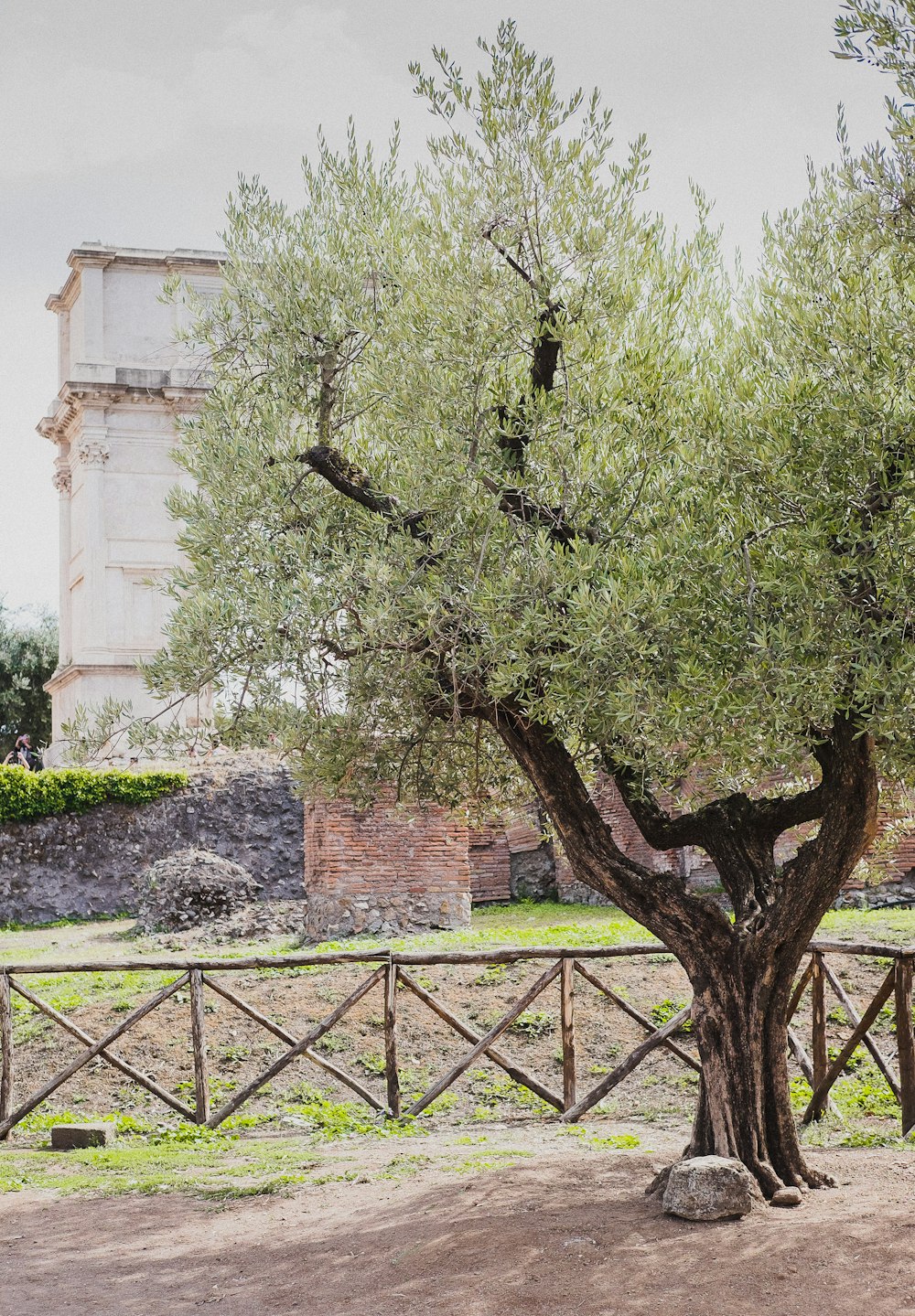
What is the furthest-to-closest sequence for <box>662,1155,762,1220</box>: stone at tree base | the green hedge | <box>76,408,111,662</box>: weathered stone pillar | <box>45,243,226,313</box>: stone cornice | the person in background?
1. <box>45,243,226,313</box>: stone cornice
2. <box>76,408,111,662</box>: weathered stone pillar
3. the person in background
4. the green hedge
5. <box>662,1155,762,1220</box>: stone at tree base

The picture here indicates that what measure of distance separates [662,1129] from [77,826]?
17.8m

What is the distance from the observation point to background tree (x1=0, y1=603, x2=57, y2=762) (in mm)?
40250

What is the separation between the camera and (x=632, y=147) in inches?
268

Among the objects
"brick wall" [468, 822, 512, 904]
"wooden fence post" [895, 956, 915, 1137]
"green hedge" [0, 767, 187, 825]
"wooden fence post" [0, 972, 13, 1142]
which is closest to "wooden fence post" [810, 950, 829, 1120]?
"wooden fence post" [895, 956, 915, 1137]

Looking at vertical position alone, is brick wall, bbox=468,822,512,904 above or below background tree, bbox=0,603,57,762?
below

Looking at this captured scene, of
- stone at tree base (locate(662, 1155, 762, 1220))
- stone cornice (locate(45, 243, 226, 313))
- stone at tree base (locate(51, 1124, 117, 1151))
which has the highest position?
stone cornice (locate(45, 243, 226, 313))

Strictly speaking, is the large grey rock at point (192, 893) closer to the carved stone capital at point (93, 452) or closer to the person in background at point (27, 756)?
the person in background at point (27, 756)

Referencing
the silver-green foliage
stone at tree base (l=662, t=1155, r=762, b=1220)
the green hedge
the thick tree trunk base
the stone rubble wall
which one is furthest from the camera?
the green hedge

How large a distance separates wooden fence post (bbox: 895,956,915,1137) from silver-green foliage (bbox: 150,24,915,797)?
A: 8.83 ft

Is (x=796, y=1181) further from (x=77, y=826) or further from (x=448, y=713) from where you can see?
(x=77, y=826)

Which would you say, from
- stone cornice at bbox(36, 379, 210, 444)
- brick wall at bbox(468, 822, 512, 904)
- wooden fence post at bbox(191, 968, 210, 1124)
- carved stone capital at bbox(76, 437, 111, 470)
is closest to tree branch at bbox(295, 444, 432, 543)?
wooden fence post at bbox(191, 968, 210, 1124)

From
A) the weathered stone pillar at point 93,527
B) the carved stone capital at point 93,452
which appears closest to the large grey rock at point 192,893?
the weathered stone pillar at point 93,527

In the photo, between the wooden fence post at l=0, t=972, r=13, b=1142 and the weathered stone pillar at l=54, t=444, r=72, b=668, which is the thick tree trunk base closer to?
the wooden fence post at l=0, t=972, r=13, b=1142

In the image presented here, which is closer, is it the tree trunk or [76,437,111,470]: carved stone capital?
the tree trunk
